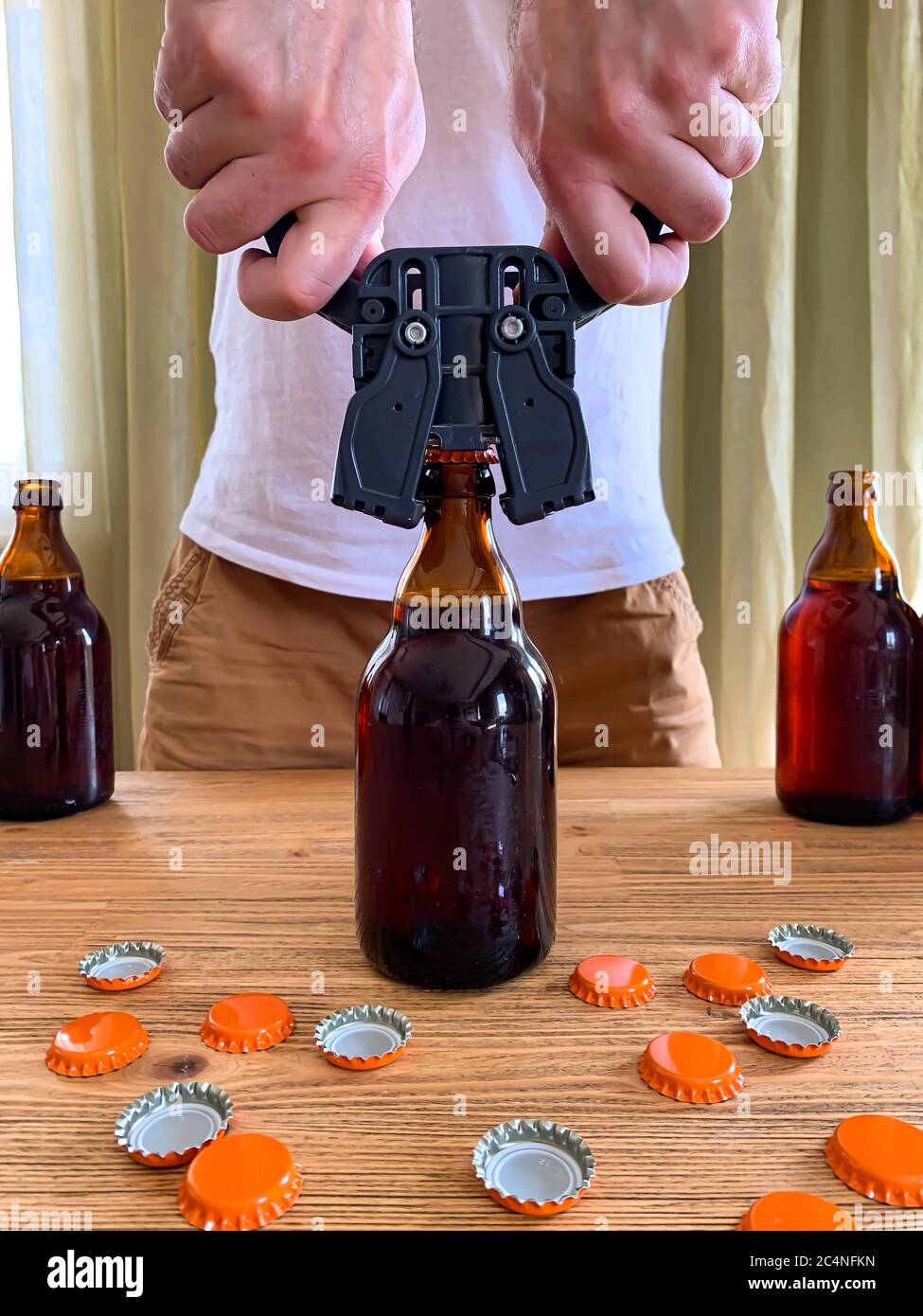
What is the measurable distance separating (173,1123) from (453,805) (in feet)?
0.53

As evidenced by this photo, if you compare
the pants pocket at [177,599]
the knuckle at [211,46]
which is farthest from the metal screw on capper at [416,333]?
the pants pocket at [177,599]

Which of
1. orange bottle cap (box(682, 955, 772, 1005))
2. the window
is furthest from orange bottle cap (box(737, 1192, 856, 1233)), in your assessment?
the window

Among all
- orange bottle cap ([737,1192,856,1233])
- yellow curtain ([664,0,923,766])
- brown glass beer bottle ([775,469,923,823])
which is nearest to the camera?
orange bottle cap ([737,1192,856,1233])

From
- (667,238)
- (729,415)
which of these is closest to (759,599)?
(729,415)

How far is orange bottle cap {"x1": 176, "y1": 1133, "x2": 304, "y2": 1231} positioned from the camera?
311 mm

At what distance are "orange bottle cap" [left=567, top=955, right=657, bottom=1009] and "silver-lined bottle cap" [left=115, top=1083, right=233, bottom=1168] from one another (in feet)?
0.53

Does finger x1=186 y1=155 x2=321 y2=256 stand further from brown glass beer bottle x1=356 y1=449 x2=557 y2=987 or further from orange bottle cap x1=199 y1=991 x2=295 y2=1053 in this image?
orange bottle cap x1=199 y1=991 x2=295 y2=1053

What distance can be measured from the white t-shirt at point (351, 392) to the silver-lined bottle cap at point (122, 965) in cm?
46

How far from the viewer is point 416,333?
1.41 ft

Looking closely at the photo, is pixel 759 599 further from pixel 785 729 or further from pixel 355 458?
pixel 355 458

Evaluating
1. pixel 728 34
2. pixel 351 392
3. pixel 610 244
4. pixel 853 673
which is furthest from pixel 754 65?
pixel 351 392

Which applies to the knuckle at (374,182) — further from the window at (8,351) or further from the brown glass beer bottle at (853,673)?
the window at (8,351)

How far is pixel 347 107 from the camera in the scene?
1.79 feet
